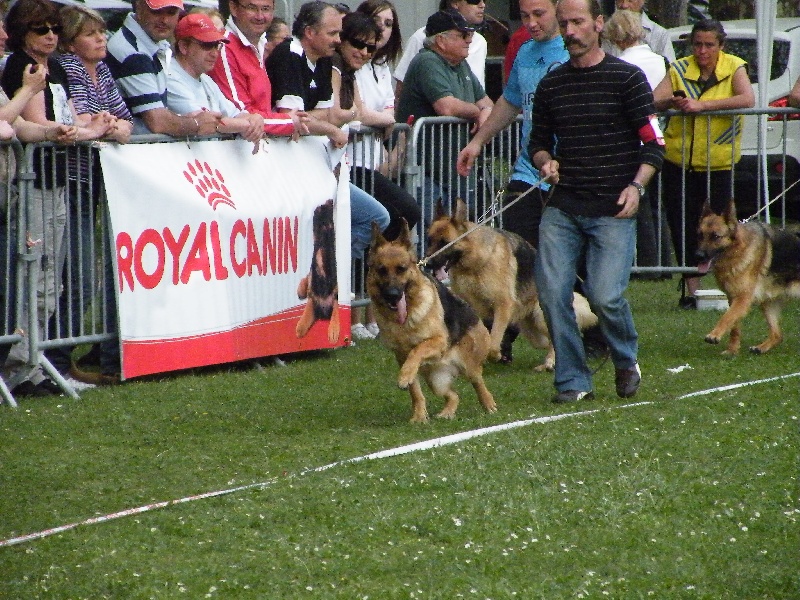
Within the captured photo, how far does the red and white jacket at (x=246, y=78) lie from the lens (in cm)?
918

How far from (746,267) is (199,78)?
13.6 ft

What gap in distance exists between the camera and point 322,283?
32.0 ft

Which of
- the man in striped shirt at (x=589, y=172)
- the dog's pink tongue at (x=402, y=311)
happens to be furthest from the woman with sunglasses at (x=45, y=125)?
the man in striped shirt at (x=589, y=172)

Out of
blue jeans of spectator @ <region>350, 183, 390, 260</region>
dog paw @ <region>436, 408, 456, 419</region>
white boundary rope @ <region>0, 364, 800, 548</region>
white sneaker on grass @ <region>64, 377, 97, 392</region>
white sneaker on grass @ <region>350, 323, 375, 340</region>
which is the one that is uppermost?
blue jeans of spectator @ <region>350, 183, 390, 260</region>

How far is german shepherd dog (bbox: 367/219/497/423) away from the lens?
24.0 ft

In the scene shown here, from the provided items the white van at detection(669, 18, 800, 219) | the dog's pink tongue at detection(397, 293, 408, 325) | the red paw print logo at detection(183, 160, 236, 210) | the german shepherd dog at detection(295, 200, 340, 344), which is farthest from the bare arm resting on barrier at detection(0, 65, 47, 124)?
the white van at detection(669, 18, 800, 219)

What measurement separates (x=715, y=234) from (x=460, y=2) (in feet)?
11.1

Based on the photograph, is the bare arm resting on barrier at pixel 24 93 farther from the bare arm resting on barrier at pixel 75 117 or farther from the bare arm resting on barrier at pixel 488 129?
the bare arm resting on barrier at pixel 488 129

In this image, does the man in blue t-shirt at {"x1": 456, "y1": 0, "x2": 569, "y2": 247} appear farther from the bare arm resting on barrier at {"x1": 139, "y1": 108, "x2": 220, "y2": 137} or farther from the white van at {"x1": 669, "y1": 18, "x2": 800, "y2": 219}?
the white van at {"x1": 669, "y1": 18, "x2": 800, "y2": 219}

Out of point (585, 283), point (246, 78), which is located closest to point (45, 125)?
point (246, 78)

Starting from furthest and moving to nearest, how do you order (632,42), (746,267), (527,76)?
1. (632,42)
2. (746,267)
3. (527,76)

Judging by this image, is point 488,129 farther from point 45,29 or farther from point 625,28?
point 625,28

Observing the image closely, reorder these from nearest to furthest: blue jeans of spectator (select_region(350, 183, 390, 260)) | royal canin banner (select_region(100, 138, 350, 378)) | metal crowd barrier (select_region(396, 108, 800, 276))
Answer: royal canin banner (select_region(100, 138, 350, 378)) < blue jeans of spectator (select_region(350, 183, 390, 260)) < metal crowd barrier (select_region(396, 108, 800, 276))

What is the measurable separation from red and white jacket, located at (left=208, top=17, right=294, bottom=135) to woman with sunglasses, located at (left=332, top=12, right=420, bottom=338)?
592mm
